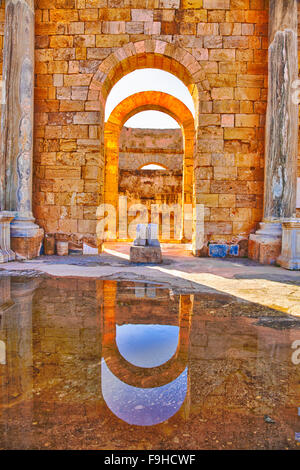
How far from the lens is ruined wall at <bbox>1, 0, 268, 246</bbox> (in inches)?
254

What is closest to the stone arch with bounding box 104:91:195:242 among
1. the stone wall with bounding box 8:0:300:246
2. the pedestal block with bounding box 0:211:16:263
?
the stone wall with bounding box 8:0:300:246

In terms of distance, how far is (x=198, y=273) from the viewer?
15.3 ft

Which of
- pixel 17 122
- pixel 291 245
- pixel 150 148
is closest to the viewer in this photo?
pixel 291 245

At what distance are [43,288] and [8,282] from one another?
2.01 feet

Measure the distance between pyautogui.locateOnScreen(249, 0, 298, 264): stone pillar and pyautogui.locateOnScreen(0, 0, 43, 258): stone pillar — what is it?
475cm

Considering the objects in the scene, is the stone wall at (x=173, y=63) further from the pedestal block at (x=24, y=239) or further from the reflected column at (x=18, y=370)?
the reflected column at (x=18, y=370)

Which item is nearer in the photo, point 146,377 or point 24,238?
point 146,377

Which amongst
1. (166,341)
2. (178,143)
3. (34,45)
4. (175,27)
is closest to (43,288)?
(166,341)

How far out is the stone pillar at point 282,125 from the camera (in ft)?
19.5

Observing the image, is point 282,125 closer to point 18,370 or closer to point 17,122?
point 17,122

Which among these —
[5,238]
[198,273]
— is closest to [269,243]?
[198,273]

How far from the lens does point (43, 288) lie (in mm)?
3566

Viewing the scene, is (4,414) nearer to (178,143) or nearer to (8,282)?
(8,282)

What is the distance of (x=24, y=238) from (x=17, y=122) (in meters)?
2.34
